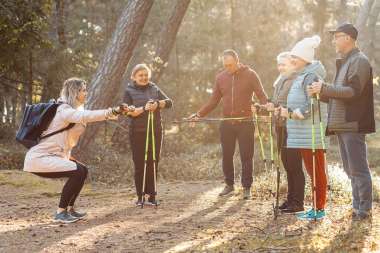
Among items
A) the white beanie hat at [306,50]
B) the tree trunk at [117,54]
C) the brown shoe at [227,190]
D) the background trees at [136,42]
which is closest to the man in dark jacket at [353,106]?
the white beanie hat at [306,50]

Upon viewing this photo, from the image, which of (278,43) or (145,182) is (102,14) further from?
(145,182)

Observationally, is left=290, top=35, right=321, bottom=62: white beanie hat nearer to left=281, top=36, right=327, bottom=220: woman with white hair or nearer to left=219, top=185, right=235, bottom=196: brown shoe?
left=281, top=36, right=327, bottom=220: woman with white hair

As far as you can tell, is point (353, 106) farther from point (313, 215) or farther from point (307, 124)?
point (313, 215)

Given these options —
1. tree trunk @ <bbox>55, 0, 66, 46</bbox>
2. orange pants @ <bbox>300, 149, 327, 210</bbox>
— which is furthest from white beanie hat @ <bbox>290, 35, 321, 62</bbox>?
tree trunk @ <bbox>55, 0, 66, 46</bbox>

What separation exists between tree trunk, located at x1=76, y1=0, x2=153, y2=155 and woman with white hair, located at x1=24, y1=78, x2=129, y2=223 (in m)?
5.15

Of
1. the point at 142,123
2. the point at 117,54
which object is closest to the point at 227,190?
the point at 142,123

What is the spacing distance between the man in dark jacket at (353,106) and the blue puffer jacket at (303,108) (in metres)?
0.25

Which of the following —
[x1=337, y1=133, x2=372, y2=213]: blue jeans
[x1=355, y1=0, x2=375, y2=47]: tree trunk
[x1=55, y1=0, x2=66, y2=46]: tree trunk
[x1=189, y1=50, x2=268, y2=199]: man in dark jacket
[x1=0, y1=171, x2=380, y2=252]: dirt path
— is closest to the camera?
[x1=0, y1=171, x2=380, y2=252]: dirt path

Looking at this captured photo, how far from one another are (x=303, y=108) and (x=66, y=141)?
2.98 m

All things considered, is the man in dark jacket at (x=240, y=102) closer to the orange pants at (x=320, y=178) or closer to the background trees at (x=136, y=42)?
the orange pants at (x=320, y=178)

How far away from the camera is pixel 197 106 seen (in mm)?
23312

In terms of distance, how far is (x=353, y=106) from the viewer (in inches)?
261

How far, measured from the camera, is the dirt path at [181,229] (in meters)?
5.93

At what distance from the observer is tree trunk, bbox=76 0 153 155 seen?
481 inches
